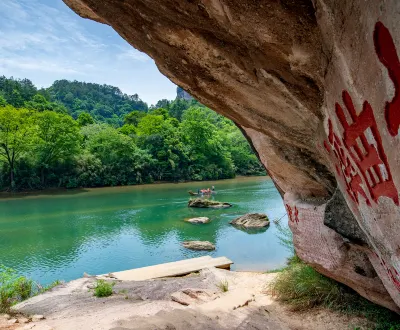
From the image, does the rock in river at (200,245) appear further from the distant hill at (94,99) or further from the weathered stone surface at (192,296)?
the distant hill at (94,99)

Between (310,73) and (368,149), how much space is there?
0.65m

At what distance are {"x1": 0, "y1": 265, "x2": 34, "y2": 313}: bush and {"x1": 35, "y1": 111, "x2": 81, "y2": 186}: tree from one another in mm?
25256

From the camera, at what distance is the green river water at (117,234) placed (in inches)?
488

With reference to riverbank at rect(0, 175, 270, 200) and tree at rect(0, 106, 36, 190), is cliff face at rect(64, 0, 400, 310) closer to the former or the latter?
riverbank at rect(0, 175, 270, 200)

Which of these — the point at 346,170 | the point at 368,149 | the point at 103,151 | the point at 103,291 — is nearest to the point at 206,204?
the point at 103,291

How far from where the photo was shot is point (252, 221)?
1672 centimetres

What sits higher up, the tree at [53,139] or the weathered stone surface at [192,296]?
the tree at [53,139]

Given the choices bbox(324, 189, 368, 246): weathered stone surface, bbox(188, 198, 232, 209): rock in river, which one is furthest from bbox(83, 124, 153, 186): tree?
bbox(324, 189, 368, 246): weathered stone surface

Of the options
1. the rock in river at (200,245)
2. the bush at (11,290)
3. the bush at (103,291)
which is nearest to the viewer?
the bush at (11,290)

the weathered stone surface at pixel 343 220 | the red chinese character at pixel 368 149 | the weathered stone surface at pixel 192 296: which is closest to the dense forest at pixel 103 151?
the weathered stone surface at pixel 192 296

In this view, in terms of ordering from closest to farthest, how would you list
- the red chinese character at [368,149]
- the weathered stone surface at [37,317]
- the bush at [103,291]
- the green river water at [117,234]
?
the red chinese character at [368,149] → the weathered stone surface at [37,317] → the bush at [103,291] → the green river water at [117,234]

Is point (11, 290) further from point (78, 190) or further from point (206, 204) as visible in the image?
point (78, 190)

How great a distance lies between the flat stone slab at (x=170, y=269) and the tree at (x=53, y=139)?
24.2 m

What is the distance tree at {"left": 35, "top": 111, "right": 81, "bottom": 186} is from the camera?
3133 centimetres
